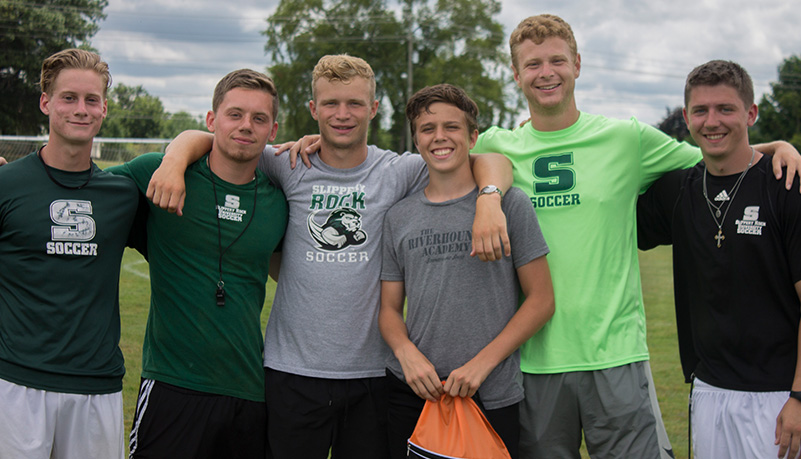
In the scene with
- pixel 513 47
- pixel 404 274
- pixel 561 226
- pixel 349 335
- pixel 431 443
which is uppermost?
pixel 513 47

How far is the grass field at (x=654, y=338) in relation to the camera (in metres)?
6.02

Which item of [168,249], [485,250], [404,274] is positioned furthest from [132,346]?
[485,250]

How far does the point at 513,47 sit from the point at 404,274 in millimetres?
1403

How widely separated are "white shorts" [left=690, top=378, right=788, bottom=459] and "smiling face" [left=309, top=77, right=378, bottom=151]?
2.09 meters

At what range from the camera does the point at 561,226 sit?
343 centimetres

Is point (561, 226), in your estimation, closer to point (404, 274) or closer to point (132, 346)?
point (404, 274)

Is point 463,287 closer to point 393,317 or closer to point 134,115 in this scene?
point 393,317

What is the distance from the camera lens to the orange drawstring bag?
2.94 m

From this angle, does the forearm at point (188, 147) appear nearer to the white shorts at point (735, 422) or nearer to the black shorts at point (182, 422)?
the black shorts at point (182, 422)

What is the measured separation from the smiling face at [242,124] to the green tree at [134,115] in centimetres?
6722

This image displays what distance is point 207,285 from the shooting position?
133 inches

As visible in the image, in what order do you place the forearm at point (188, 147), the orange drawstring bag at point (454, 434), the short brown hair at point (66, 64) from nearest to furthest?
the orange drawstring bag at point (454, 434) → the short brown hair at point (66, 64) → the forearm at point (188, 147)

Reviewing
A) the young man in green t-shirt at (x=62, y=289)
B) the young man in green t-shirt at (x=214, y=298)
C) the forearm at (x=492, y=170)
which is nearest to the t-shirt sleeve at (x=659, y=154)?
the forearm at (x=492, y=170)

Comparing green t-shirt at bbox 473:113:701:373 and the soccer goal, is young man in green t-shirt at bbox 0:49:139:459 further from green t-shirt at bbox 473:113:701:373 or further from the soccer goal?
the soccer goal
